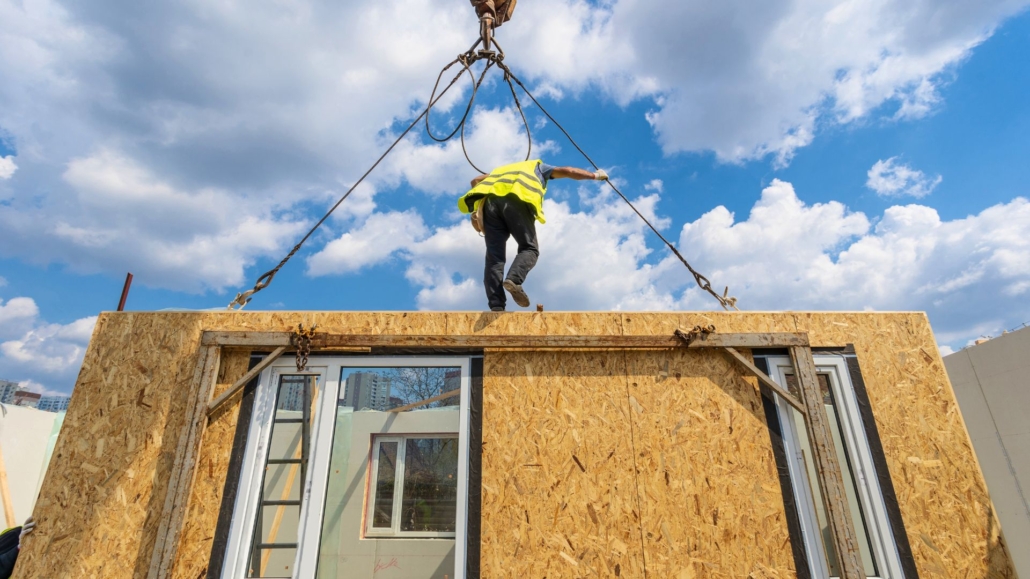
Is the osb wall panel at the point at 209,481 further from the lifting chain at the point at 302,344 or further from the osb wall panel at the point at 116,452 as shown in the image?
the lifting chain at the point at 302,344

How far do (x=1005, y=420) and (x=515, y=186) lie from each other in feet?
30.8

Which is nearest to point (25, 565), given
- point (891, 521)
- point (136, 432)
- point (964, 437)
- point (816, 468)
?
point (136, 432)

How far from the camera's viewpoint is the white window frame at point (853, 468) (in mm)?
3514

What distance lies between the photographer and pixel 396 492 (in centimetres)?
833

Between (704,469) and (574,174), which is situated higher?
(574,174)

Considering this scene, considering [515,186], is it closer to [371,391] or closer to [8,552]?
[371,391]

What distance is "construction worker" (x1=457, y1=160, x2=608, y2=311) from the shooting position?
14.3ft

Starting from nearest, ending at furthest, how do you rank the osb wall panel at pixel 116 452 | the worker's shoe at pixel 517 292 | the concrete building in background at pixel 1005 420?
the osb wall panel at pixel 116 452 < the worker's shoe at pixel 517 292 < the concrete building in background at pixel 1005 420

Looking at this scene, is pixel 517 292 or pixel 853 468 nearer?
pixel 853 468

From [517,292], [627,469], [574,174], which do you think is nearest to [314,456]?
[517,292]

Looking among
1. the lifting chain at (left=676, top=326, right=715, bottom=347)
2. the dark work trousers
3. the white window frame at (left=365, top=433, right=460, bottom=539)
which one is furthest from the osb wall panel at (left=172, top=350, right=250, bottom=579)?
the white window frame at (left=365, top=433, right=460, bottom=539)

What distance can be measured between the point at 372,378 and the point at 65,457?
2.50 metres

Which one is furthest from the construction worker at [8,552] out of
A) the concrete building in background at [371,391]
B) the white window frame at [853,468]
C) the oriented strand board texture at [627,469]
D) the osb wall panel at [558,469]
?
the white window frame at [853,468]

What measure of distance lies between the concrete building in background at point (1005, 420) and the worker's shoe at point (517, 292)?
28.2 feet
